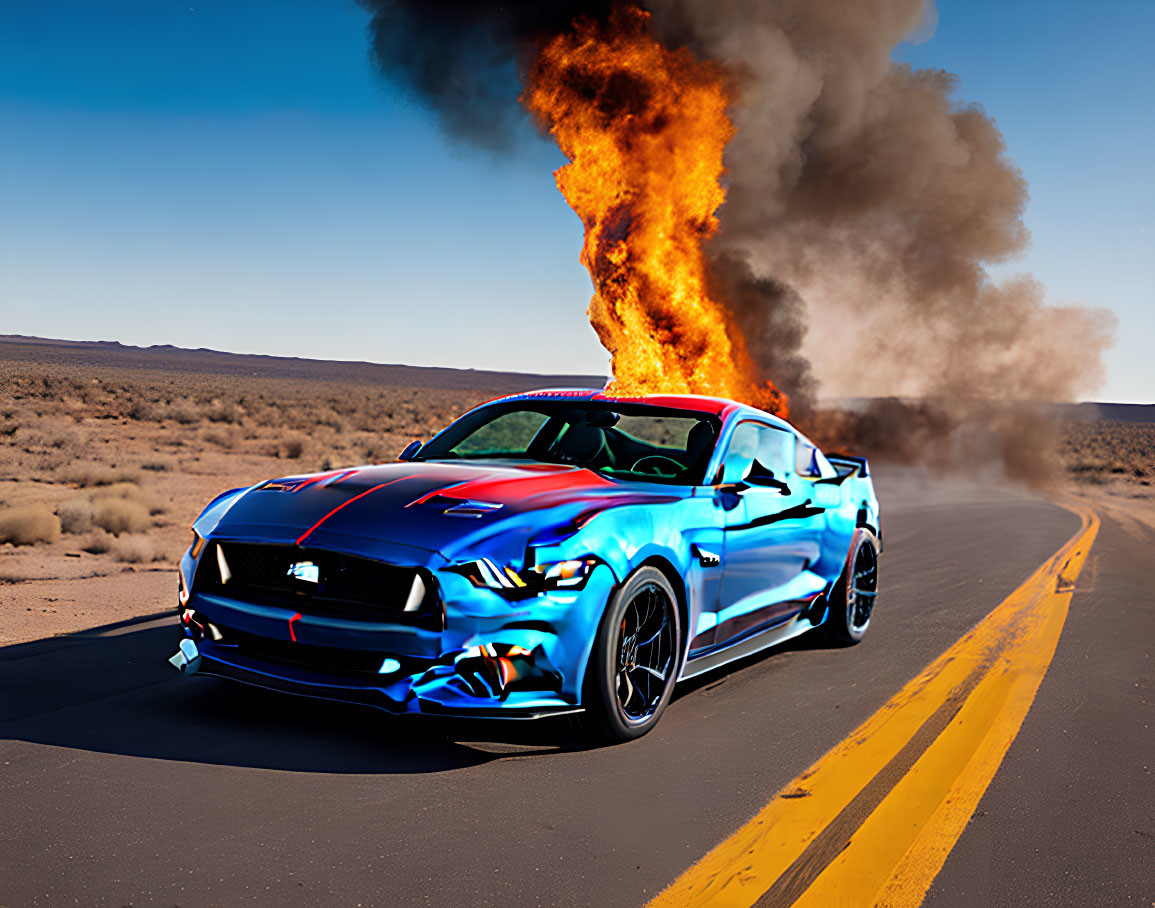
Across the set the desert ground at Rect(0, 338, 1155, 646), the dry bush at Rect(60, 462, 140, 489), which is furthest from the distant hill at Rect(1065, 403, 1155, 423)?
the dry bush at Rect(60, 462, 140, 489)

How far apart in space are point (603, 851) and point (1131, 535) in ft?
45.8

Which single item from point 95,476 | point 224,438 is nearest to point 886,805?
point 95,476

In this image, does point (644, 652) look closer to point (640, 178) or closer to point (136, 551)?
point (136, 551)

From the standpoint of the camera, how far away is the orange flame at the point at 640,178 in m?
18.3

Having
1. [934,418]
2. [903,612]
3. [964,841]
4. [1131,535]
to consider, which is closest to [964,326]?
[934,418]

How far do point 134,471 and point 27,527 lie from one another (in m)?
7.62

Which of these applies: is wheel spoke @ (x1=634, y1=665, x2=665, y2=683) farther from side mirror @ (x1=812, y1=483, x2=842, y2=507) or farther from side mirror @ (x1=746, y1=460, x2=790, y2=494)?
side mirror @ (x1=812, y1=483, x2=842, y2=507)

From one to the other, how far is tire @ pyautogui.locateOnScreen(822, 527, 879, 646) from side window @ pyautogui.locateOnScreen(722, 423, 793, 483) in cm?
98

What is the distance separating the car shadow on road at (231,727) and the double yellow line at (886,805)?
1.14m

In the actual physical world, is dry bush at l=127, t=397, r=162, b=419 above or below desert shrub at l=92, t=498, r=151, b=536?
above

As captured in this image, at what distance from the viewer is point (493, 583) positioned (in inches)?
154

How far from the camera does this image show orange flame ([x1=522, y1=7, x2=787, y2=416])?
18.3 m

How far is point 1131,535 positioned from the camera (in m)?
14.6

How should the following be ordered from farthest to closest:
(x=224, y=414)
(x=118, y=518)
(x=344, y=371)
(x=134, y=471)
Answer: (x=344, y=371) → (x=224, y=414) → (x=134, y=471) → (x=118, y=518)
